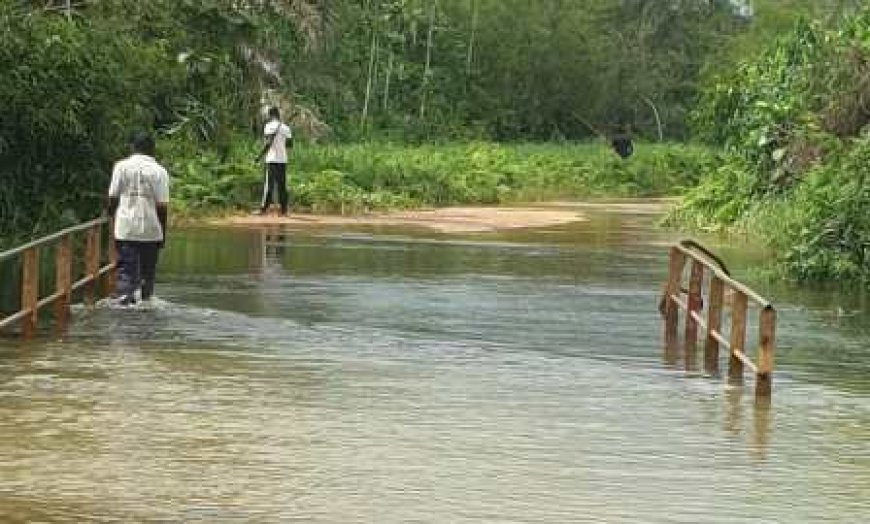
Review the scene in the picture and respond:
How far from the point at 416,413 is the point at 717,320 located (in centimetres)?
374

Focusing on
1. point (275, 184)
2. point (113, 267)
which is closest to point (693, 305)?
point (113, 267)

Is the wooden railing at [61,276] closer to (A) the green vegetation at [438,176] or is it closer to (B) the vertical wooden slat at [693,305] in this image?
(B) the vertical wooden slat at [693,305]

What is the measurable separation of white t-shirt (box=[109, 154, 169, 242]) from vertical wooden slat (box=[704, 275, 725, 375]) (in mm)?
4883

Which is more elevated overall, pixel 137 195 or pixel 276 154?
pixel 276 154

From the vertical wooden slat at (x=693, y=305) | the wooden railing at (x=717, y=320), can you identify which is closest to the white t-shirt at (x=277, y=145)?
the wooden railing at (x=717, y=320)

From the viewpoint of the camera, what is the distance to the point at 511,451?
380 inches

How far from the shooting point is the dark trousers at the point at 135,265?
50.3 feet

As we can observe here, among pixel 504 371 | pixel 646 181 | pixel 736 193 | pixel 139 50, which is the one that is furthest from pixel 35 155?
pixel 646 181

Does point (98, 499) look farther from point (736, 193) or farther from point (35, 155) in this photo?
point (736, 193)

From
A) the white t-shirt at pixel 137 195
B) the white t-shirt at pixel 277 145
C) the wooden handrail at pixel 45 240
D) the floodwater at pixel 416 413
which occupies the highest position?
the white t-shirt at pixel 277 145

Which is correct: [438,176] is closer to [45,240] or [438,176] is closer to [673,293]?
[673,293]

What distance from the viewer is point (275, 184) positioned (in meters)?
28.7

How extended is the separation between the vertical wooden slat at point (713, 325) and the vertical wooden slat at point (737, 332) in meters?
0.47

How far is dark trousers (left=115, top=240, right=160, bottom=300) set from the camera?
15.3 meters
